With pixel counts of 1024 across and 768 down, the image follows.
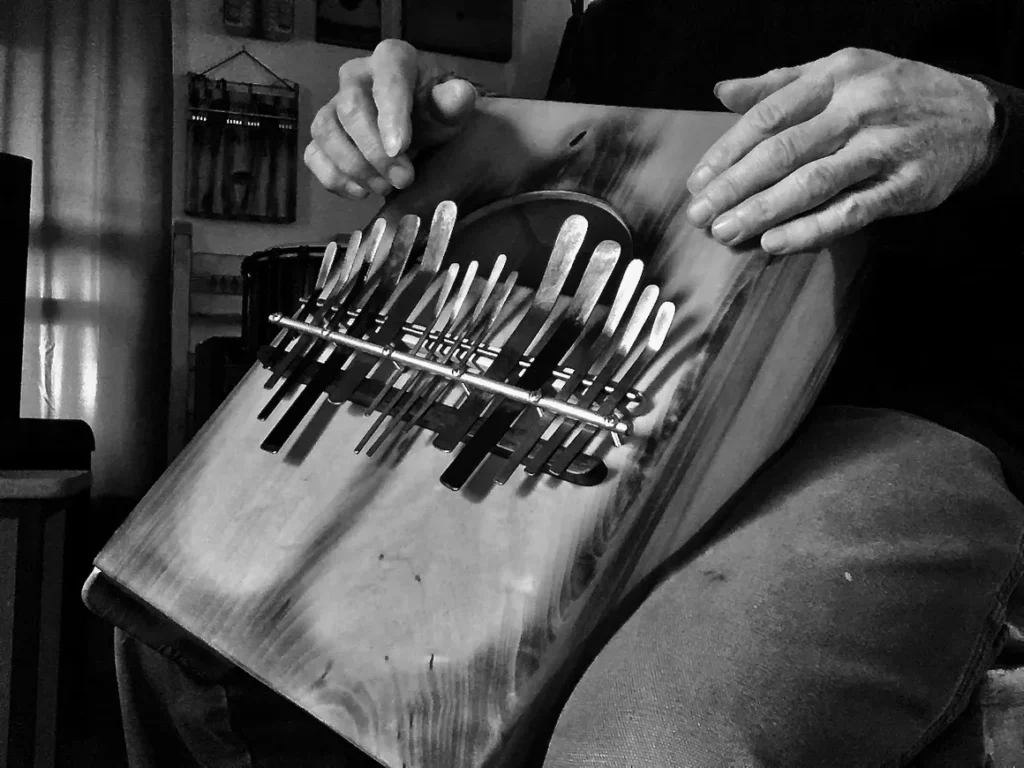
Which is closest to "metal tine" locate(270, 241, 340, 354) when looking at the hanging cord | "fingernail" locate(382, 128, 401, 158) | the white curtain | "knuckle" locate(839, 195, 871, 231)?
"fingernail" locate(382, 128, 401, 158)

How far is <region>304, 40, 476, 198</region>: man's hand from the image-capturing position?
0.75m

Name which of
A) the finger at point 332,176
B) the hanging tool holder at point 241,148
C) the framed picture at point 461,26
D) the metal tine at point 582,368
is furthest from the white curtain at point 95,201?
the metal tine at point 582,368

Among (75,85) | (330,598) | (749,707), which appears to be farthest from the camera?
(75,85)

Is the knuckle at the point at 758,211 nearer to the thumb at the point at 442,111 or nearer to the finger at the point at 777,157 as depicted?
the finger at the point at 777,157

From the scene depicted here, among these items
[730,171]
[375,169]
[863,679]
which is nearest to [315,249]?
[375,169]

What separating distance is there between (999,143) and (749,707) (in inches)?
17.0

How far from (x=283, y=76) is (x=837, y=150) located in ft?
8.70

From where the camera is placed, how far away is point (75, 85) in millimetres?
2502

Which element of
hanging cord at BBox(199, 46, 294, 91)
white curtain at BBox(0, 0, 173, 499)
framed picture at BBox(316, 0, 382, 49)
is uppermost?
framed picture at BBox(316, 0, 382, 49)

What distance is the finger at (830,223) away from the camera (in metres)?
0.51

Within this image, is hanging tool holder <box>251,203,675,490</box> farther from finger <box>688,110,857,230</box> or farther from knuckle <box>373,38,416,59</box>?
knuckle <box>373,38,416,59</box>

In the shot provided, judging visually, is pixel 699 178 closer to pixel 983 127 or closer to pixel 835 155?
pixel 835 155

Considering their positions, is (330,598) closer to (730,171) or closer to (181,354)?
(730,171)

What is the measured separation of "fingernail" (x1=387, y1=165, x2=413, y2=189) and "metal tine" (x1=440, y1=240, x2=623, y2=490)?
0.29 m
